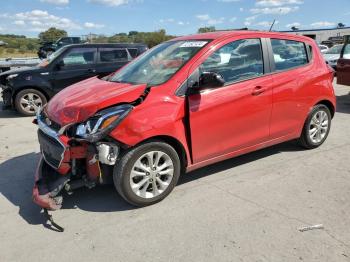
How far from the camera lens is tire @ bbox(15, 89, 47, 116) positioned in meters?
9.20

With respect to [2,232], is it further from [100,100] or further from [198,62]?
[198,62]

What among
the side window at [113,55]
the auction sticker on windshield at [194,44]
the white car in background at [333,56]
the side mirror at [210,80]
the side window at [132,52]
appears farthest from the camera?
the white car in background at [333,56]

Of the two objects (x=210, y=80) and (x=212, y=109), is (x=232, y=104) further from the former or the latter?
(x=210, y=80)

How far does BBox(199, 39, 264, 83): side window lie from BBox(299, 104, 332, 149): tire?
4.22ft

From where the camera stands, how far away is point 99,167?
3.75 m

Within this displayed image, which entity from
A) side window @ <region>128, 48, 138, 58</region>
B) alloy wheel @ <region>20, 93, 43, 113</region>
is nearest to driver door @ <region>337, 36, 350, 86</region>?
side window @ <region>128, 48, 138, 58</region>

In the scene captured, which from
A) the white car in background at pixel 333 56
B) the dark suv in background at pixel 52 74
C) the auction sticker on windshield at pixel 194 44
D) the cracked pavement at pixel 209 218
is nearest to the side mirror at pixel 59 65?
the dark suv in background at pixel 52 74

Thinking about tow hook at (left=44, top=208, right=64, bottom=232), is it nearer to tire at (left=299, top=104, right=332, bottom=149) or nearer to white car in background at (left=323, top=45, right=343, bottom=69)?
tire at (left=299, top=104, right=332, bottom=149)

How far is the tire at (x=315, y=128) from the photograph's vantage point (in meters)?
5.51

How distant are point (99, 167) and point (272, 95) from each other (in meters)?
2.43

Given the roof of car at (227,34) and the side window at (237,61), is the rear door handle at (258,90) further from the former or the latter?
the roof of car at (227,34)

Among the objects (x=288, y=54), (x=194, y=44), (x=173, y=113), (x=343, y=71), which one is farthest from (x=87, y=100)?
(x=343, y=71)

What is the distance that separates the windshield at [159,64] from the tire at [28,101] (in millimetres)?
4955

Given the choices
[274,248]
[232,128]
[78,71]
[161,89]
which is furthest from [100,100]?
[78,71]
